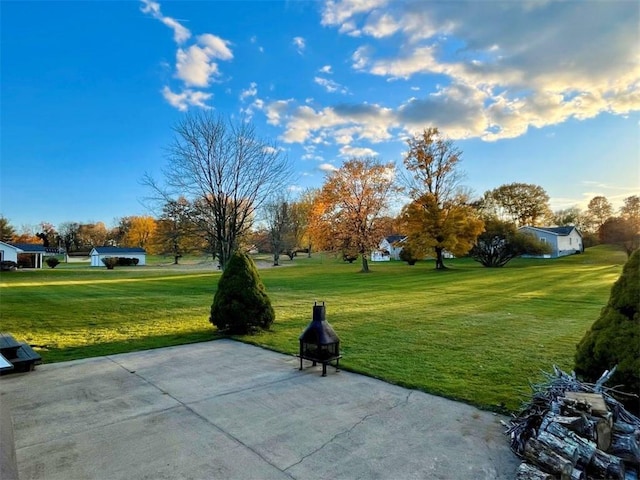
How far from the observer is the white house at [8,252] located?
38188mm

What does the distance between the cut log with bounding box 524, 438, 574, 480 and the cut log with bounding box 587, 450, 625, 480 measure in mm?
240

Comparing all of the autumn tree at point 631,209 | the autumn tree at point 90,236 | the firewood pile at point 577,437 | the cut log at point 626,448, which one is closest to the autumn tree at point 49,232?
the autumn tree at point 90,236

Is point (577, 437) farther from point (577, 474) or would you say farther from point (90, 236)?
point (90, 236)

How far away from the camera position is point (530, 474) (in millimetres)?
2447

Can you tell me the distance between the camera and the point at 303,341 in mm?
5113

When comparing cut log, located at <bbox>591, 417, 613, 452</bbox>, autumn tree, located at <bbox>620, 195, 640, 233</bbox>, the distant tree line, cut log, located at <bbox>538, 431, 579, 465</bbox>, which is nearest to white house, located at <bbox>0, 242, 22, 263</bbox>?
the distant tree line

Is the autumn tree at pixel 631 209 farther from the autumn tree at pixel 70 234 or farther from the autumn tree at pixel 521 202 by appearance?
the autumn tree at pixel 70 234

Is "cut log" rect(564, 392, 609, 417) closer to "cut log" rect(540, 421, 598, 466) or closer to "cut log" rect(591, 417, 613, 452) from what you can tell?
"cut log" rect(591, 417, 613, 452)

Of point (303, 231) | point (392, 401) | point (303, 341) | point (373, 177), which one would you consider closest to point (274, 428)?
point (392, 401)

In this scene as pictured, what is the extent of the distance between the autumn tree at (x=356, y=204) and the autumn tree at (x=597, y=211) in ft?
128

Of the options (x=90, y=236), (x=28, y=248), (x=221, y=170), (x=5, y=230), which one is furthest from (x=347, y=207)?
(x=90, y=236)

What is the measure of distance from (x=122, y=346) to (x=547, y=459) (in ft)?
22.7

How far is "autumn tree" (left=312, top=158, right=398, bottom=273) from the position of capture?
93.5 feet

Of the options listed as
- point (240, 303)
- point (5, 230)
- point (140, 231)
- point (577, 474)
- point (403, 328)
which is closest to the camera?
point (577, 474)
